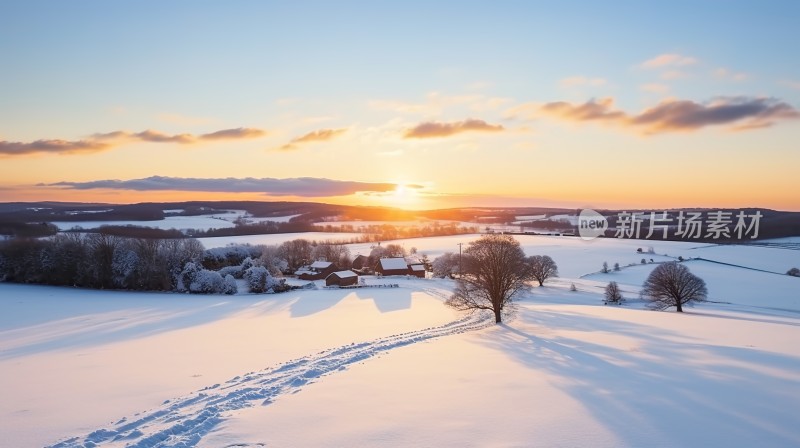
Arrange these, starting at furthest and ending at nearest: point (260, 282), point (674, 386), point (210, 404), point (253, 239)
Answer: point (253, 239) → point (260, 282) → point (674, 386) → point (210, 404)

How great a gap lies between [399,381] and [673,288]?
3846cm

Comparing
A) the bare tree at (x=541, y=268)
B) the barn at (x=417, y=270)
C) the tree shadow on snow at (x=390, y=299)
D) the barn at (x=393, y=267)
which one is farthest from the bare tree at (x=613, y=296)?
the barn at (x=393, y=267)

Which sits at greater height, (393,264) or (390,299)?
(393,264)

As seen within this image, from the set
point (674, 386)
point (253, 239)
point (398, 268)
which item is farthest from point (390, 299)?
point (253, 239)

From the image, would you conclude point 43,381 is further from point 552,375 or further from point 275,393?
point 552,375

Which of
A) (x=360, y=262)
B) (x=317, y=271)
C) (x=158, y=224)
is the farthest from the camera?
(x=158, y=224)

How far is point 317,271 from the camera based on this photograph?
234 ft

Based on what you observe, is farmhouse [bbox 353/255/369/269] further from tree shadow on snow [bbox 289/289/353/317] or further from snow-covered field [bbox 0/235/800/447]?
snow-covered field [bbox 0/235/800/447]

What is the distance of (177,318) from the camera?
110 feet

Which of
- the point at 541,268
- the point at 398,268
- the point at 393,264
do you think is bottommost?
the point at 398,268

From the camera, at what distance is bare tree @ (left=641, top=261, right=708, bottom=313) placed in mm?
41875

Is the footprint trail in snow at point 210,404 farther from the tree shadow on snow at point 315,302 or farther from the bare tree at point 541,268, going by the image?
the bare tree at point 541,268

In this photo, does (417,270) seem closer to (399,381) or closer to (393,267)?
(393,267)

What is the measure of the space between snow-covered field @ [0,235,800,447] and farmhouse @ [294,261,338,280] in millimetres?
36397
